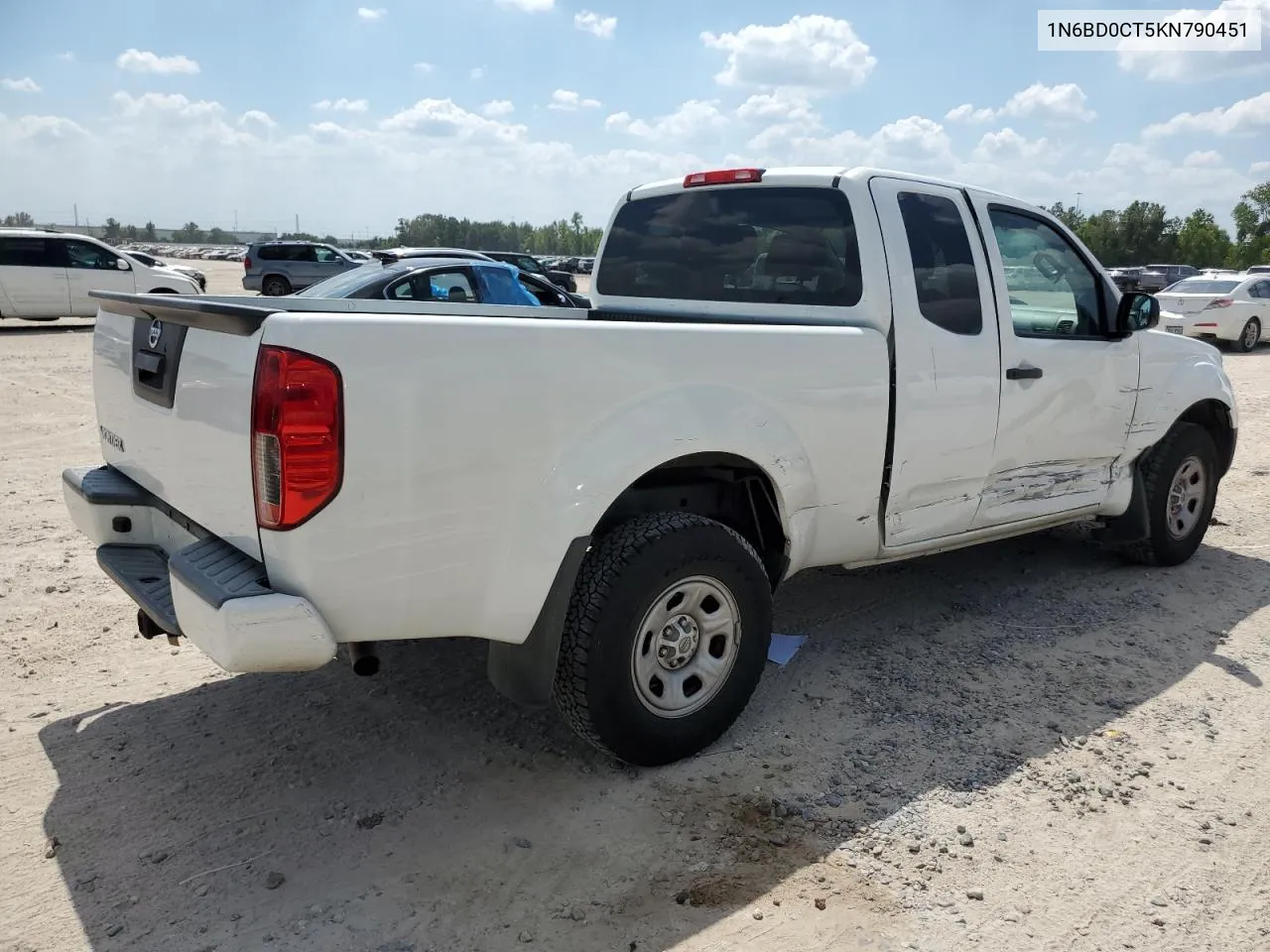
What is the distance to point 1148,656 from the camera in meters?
4.53

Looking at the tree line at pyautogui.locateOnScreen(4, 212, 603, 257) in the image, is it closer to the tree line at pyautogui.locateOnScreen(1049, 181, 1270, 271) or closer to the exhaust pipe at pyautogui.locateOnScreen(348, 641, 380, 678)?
the tree line at pyautogui.locateOnScreen(1049, 181, 1270, 271)

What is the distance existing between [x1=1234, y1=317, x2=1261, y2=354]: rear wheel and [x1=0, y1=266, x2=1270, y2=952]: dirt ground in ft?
56.5

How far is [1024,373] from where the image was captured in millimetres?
4469

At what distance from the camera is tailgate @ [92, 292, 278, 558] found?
107 inches

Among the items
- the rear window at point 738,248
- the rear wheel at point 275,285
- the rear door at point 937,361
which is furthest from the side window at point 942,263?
the rear wheel at point 275,285

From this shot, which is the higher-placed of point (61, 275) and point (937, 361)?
point (61, 275)

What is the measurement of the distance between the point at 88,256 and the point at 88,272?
1.19 feet

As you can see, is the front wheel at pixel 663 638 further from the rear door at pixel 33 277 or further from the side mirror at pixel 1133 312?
the rear door at pixel 33 277

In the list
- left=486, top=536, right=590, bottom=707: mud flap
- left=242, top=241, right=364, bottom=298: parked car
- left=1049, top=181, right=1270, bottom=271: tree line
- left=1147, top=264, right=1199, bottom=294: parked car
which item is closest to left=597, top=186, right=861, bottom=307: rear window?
left=486, top=536, right=590, bottom=707: mud flap

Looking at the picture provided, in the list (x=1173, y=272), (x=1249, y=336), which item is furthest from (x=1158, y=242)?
(x=1249, y=336)

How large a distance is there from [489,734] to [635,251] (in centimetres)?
244

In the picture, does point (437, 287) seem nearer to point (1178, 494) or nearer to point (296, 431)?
point (1178, 494)

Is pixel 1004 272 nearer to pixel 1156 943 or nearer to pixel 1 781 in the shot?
pixel 1156 943

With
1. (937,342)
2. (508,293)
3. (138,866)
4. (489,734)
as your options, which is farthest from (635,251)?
(508,293)
